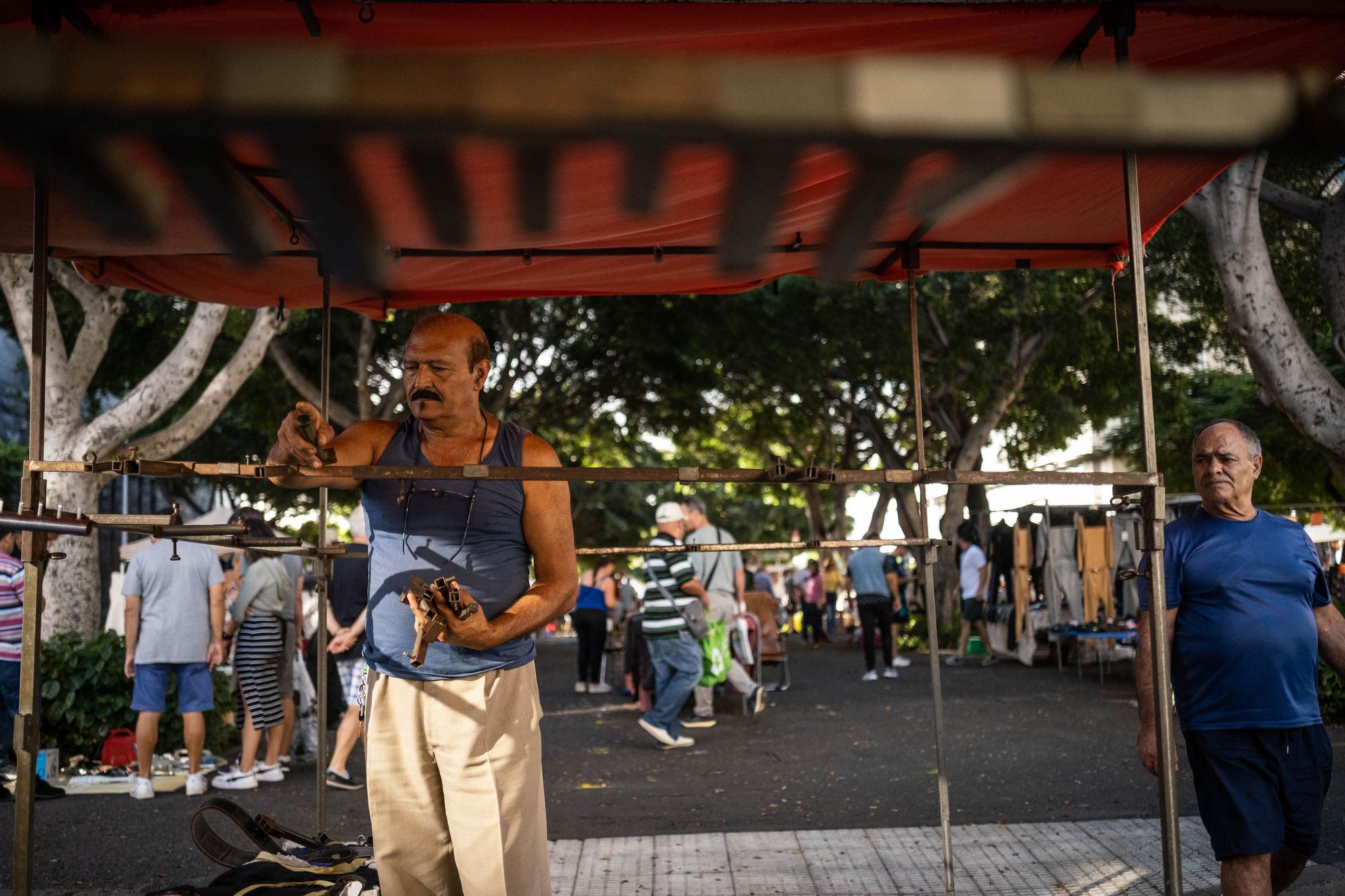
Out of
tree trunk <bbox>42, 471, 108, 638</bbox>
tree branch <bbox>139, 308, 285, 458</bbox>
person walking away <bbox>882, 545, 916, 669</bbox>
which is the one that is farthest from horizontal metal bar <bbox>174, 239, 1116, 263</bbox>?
tree branch <bbox>139, 308, 285, 458</bbox>

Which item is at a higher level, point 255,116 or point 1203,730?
point 255,116

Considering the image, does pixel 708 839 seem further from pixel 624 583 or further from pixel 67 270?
pixel 624 583

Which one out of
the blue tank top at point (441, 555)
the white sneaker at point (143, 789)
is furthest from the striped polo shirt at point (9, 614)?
the blue tank top at point (441, 555)

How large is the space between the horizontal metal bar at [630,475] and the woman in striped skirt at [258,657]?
5.39m

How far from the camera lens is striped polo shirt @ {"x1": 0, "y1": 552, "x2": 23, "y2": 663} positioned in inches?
314

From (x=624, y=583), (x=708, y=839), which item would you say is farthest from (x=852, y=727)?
(x=624, y=583)

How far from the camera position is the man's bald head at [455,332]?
10.2 ft

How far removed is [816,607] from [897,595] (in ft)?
21.2

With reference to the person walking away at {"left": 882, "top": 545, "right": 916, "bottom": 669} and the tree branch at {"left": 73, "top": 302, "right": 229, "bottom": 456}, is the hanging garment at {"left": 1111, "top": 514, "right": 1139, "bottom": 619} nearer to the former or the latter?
the person walking away at {"left": 882, "top": 545, "right": 916, "bottom": 669}

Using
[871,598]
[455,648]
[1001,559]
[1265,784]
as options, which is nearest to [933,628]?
[1265,784]

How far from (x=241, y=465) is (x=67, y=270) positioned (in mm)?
10964

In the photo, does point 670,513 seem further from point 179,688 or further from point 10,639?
point 10,639

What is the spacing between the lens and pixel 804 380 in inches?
849

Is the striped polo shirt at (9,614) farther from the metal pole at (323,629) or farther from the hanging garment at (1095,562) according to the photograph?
the hanging garment at (1095,562)
